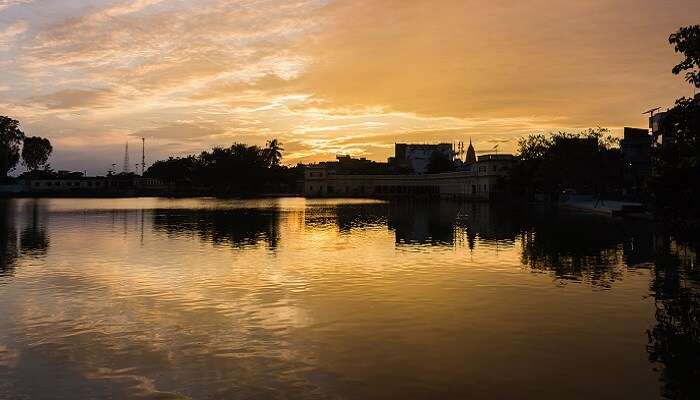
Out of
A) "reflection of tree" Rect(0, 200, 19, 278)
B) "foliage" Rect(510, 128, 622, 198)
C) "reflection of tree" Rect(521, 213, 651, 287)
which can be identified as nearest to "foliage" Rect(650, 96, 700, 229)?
"reflection of tree" Rect(521, 213, 651, 287)

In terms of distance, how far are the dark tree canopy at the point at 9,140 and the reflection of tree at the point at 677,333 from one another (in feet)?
499

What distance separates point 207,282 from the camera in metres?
22.5

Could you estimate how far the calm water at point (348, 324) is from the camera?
11.5 metres

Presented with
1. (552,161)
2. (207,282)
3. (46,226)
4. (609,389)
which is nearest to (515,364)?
(609,389)

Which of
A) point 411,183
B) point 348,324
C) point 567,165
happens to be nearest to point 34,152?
point 411,183

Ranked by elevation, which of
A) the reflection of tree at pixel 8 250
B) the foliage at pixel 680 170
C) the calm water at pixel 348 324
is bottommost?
the calm water at pixel 348 324

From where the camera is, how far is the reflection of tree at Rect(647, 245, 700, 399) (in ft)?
38.1

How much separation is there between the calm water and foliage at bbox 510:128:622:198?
59.9 metres

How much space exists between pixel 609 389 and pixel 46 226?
49.9 m

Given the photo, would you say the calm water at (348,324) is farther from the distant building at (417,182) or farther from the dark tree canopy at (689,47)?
the distant building at (417,182)

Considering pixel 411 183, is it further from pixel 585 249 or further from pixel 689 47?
pixel 689 47

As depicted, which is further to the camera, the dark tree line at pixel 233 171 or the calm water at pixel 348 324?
the dark tree line at pixel 233 171

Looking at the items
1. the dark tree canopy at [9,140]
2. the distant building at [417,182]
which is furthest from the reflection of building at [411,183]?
the dark tree canopy at [9,140]

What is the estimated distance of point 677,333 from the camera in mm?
15172
